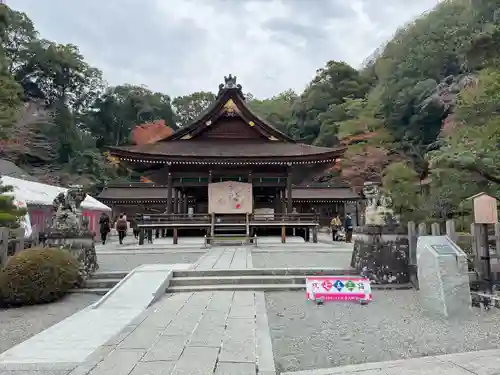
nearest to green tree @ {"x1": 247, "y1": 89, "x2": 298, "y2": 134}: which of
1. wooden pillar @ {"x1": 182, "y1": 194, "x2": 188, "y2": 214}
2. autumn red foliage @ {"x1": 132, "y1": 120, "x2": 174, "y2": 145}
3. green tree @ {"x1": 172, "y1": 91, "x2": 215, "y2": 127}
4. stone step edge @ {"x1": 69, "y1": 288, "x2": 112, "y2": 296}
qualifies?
green tree @ {"x1": 172, "y1": 91, "x2": 215, "y2": 127}

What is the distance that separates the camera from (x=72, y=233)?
29.5ft

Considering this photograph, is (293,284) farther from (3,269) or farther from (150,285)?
(3,269)

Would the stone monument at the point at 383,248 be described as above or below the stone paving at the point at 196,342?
above

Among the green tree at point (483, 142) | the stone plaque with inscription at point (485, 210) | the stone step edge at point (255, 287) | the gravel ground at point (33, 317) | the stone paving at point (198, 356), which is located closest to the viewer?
the stone paving at point (198, 356)

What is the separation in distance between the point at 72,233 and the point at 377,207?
24.2 ft

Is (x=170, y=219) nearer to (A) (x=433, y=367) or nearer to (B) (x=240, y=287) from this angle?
(B) (x=240, y=287)

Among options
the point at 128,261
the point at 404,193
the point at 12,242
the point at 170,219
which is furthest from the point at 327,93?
the point at 12,242

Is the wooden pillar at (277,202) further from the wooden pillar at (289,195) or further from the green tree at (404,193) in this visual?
the green tree at (404,193)

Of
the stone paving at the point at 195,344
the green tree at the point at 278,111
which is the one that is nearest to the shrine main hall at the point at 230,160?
the stone paving at the point at 195,344

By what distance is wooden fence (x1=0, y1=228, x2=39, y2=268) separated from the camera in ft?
25.6

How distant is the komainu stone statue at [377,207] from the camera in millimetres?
8906

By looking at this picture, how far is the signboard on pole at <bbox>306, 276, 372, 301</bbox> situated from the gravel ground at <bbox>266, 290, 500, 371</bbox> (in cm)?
15

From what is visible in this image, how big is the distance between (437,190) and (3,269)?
1799 cm

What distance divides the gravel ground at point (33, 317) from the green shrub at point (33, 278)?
0.18 meters
